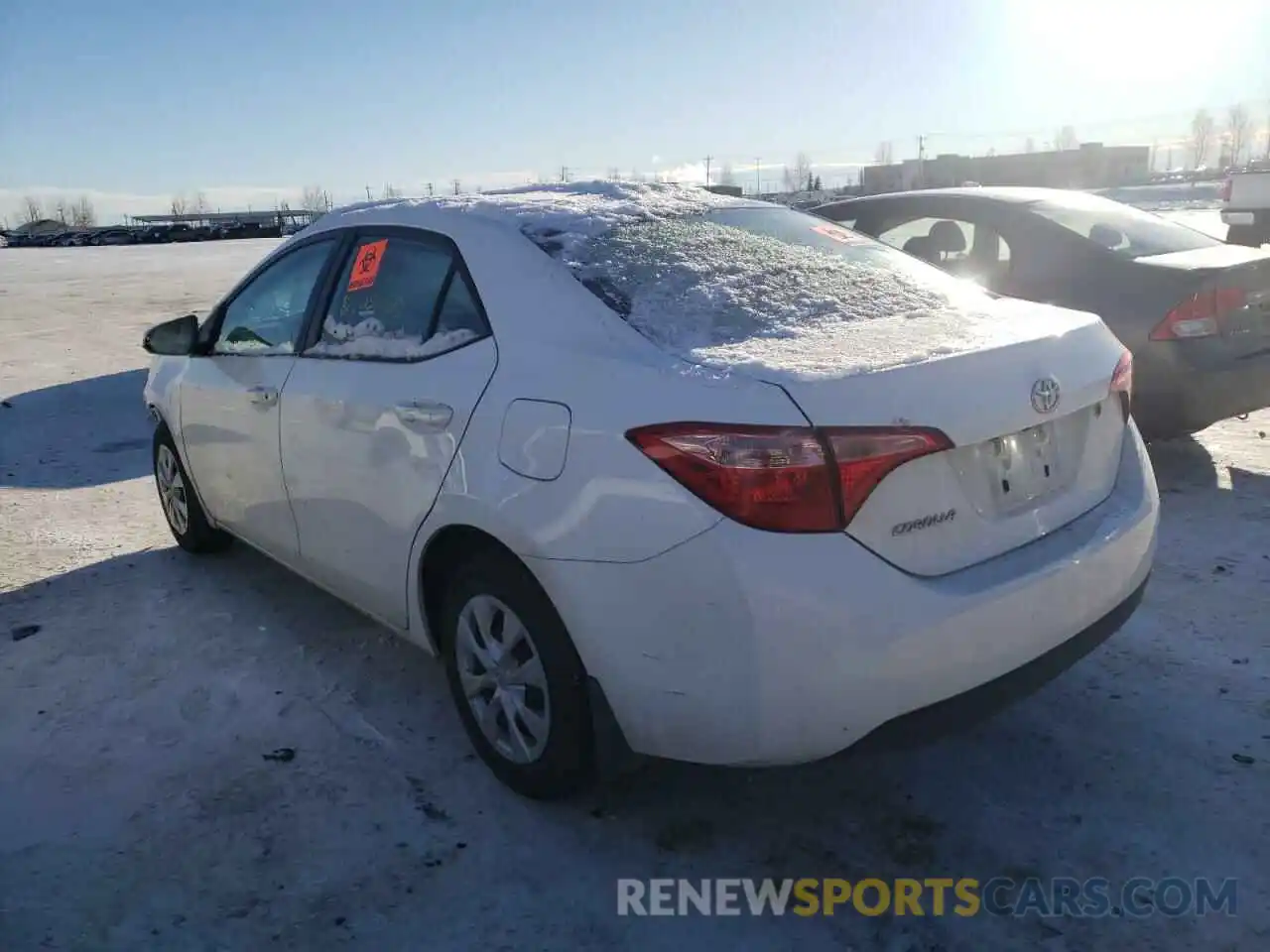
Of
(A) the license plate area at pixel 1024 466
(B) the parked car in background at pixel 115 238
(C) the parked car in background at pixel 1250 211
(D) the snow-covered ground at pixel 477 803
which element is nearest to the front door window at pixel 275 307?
(D) the snow-covered ground at pixel 477 803

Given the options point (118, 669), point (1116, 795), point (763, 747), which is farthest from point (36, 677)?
point (1116, 795)

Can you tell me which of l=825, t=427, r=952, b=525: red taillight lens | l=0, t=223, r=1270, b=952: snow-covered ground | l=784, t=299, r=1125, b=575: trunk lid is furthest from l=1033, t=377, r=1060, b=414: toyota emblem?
l=0, t=223, r=1270, b=952: snow-covered ground

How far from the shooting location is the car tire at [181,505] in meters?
4.55

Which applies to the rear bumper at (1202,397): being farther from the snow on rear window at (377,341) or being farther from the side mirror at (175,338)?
the side mirror at (175,338)

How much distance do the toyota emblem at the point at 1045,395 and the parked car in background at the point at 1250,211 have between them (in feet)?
49.9

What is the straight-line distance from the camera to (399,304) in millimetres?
3080

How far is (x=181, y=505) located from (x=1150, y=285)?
4.80 m

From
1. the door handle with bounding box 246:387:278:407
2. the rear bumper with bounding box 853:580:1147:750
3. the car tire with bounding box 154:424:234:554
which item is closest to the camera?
the rear bumper with bounding box 853:580:1147:750

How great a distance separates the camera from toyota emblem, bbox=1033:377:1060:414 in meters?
2.33

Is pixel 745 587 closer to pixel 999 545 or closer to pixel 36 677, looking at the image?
pixel 999 545

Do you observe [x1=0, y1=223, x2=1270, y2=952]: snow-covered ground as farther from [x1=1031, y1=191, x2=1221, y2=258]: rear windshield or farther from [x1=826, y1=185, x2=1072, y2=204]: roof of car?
[x1=826, y1=185, x2=1072, y2=204]: roof of car

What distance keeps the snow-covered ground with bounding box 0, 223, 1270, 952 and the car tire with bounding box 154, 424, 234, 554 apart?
0.56 metres

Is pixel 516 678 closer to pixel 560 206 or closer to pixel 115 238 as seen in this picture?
pixel 560 206

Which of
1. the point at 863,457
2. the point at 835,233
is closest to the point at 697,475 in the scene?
the point at 863,457
